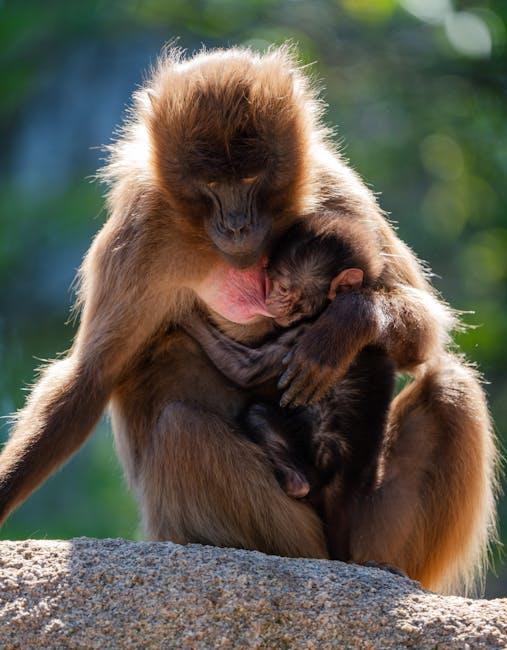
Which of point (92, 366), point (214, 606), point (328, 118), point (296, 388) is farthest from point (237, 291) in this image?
point (328, 118)

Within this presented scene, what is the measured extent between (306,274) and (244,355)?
1.30ft

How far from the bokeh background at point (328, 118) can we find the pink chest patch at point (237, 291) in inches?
251

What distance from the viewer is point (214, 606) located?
160 inches

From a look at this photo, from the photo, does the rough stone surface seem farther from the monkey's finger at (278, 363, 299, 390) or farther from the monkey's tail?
the monkey's tail

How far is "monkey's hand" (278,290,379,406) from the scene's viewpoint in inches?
192

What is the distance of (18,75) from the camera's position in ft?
46.0

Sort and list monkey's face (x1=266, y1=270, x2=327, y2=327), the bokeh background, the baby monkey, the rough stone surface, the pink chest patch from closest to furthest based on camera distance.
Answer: the rough stone surface < the baby monkey < monkey's face (x1=266, y1=270, x2=327, y2=327) < the pink chest patch < the bokeh background

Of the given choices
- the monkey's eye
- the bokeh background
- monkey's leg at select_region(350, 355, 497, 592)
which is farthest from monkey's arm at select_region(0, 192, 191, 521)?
the bokeh background

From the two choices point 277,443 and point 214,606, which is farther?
point 277,443

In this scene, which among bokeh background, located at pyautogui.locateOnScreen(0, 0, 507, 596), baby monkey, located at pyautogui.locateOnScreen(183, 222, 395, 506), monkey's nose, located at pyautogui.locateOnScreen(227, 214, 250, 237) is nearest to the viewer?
monkey's nose, located at pyautogui.locateOnScreen(227, 214, 250, 237)

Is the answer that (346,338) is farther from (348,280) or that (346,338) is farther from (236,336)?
(236,336)

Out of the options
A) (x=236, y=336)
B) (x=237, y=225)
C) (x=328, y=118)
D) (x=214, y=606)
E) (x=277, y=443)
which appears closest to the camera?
(x=214, y=606)

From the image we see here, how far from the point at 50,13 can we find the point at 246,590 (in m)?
10.5

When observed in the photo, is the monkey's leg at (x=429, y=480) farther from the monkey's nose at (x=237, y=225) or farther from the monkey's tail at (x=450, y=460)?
the monkey's nose at (x=237, y=225)
